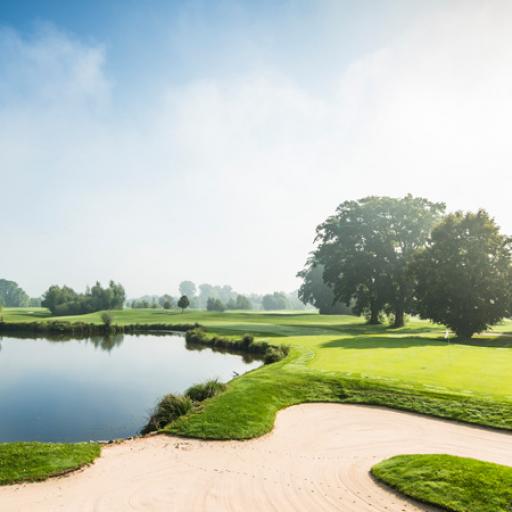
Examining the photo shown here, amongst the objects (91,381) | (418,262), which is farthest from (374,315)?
(91,381)

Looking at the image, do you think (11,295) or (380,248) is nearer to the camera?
(380,248)

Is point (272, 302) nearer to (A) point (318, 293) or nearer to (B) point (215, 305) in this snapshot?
(B) point (215, 305)

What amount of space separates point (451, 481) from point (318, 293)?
7768 centimetres

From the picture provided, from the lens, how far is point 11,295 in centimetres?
15550

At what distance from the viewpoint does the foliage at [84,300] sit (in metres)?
80.6

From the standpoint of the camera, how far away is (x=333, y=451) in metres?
10.0

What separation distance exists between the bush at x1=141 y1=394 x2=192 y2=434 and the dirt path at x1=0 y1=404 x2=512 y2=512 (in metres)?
1.57

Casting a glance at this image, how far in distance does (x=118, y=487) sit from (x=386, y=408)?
9326mm

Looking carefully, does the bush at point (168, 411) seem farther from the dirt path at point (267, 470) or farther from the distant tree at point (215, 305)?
the distant tree at point (215, 305)

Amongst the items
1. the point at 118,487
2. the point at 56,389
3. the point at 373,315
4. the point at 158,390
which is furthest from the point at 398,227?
the point at 118,487

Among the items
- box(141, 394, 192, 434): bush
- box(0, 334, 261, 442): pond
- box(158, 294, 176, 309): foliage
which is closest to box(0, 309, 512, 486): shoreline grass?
box(141, 394, 192, 434): bush

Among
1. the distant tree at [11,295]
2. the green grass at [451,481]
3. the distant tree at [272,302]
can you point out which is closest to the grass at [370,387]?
the green grass at [451,481]

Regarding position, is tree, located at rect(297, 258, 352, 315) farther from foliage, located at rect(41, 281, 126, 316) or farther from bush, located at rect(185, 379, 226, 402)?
bush, located at rect(185, 379, 226, 402)

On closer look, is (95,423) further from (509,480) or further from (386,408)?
(509,480)
